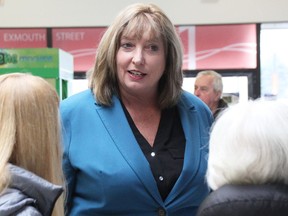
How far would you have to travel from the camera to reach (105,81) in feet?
6.93

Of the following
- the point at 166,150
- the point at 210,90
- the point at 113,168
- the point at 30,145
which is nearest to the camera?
the point at 30,145

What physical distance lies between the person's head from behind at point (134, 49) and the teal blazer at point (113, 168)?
0.25 ft

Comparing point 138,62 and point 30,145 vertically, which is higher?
point 138,62

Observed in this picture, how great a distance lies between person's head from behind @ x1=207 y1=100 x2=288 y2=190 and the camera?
131 centimetres

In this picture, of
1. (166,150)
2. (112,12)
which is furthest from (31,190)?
(112,12)

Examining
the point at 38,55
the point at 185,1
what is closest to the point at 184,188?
the point at 38,55

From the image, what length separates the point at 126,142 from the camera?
1980 mm

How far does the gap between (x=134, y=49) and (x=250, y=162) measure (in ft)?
2.95

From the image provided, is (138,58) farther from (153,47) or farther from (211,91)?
(211,91)

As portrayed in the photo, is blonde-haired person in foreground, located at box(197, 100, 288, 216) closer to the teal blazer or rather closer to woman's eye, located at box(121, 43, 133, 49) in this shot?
the teal blazer

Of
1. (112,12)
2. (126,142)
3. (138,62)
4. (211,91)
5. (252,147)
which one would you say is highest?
(112,12)

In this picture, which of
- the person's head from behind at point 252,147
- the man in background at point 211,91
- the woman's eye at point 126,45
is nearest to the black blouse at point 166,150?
the woman's eye at point 126,45

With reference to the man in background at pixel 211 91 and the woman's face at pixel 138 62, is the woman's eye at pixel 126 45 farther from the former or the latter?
the man in background at pixel 211 91

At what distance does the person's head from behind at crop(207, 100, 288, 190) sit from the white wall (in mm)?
6115
